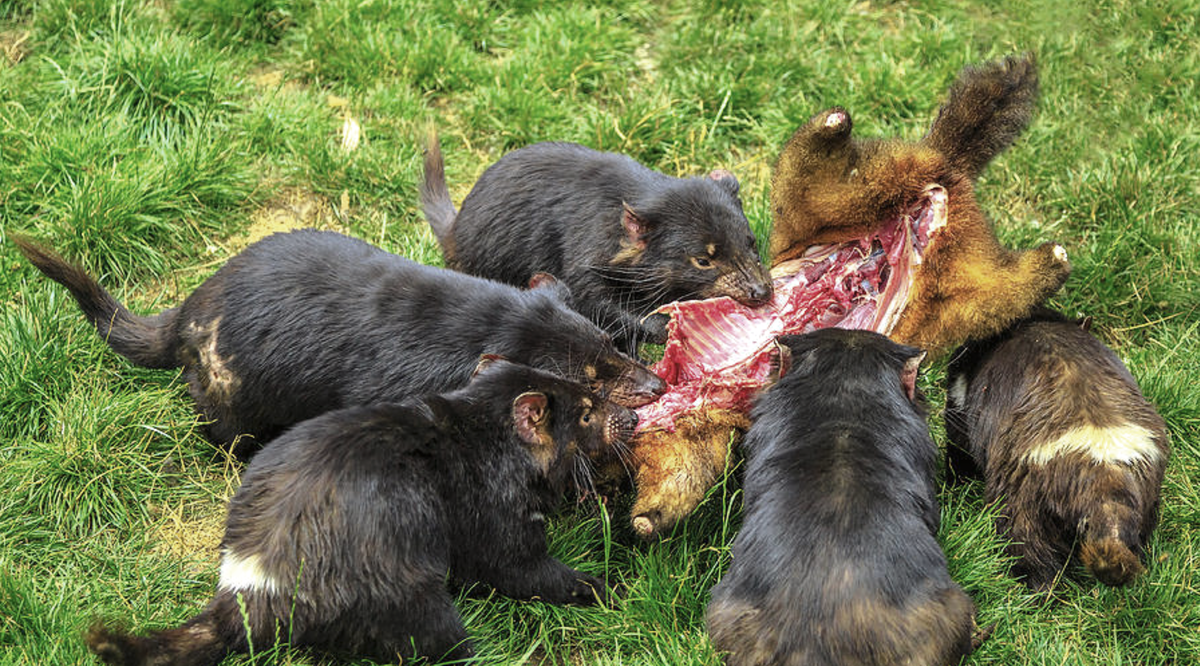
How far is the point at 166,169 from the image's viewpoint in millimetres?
6098

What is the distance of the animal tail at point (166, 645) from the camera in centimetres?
377

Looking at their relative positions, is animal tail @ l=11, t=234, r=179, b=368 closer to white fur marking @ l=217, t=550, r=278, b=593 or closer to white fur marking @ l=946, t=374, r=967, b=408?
white fur marking @ l=217, t=550, r=278, b=593

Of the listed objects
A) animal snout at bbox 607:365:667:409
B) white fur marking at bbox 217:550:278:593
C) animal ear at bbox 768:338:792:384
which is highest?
animal ear at bbox 768:338:792:384

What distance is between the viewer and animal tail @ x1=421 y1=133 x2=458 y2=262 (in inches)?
237

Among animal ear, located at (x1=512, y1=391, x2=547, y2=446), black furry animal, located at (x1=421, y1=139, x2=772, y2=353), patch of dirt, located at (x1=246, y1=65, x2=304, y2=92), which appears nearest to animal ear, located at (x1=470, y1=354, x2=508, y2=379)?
animal ear, located at (x1=512, y1=391, x2=547, y2=446)

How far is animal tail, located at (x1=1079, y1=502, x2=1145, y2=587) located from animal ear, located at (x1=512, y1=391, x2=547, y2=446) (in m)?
1.94

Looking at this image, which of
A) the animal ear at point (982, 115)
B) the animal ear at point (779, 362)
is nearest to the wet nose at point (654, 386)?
the animal ear at point (779, 362)

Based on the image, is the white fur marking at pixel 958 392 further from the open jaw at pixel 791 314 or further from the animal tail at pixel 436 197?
the animal tail at pixel 436 197

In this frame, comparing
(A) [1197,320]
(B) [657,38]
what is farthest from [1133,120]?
(B) [657,38]

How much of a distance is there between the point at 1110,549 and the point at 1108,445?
373 mm

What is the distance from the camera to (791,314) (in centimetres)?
494

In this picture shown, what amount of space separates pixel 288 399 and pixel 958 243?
8.80 ft

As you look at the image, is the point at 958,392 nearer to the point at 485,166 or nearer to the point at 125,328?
the point at 485,166

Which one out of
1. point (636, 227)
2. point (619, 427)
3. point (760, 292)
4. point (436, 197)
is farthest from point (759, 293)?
point (436, 197)
